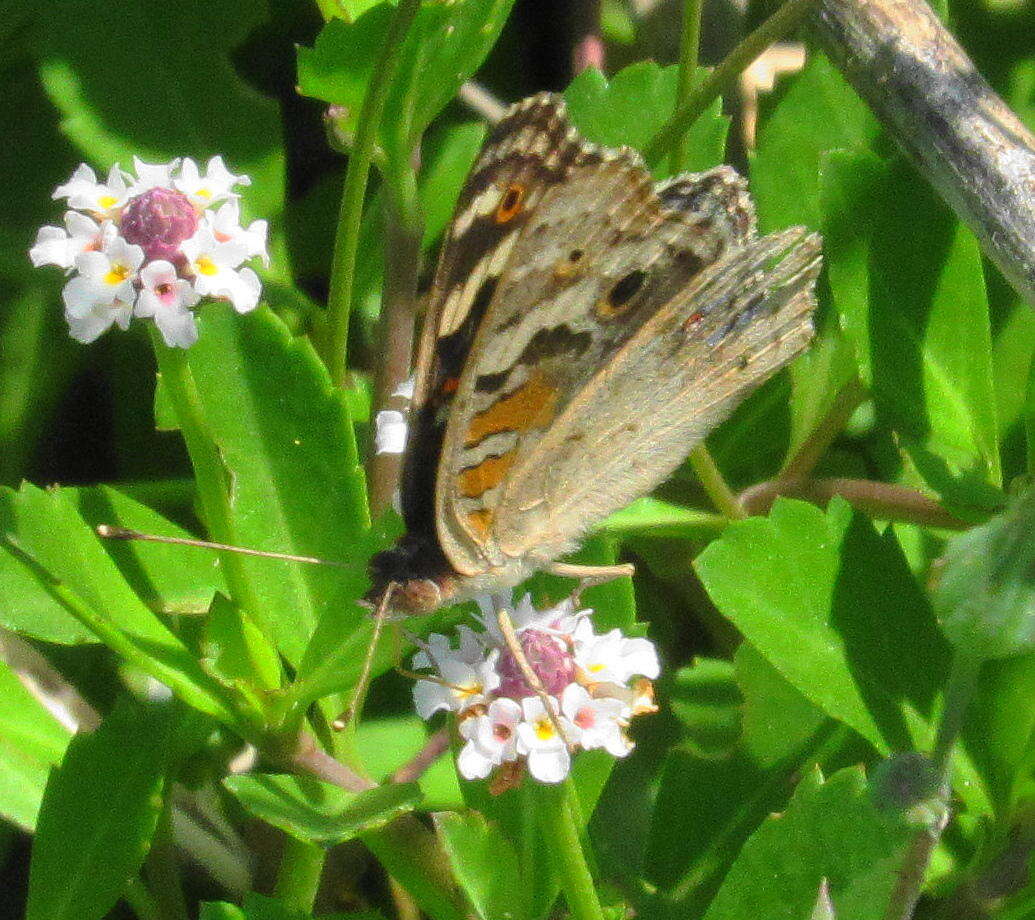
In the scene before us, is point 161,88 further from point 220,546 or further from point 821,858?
point 821,858

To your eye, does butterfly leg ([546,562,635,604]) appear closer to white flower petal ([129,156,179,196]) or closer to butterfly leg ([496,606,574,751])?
butterfly leg ([496,606,574,751])

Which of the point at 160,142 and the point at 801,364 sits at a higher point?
the point at 160,142

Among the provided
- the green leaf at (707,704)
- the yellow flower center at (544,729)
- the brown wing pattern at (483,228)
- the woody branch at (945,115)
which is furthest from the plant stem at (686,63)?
the yellow flower center at (544,729)

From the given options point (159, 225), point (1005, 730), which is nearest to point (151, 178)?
point (159, 225)

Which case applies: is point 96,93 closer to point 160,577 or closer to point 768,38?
point 160,577

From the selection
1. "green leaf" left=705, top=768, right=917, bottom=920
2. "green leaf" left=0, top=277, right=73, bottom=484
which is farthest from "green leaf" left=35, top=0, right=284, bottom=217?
"green leaf" left=705, top=768, right=917, bottom=920

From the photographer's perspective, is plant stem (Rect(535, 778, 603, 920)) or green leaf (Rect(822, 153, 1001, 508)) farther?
green leaf (Rect(822, 153, 1001, 508))

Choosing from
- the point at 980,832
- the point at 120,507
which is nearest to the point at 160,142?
the point at 120,507

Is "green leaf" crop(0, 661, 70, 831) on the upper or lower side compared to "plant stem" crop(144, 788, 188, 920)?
upper
